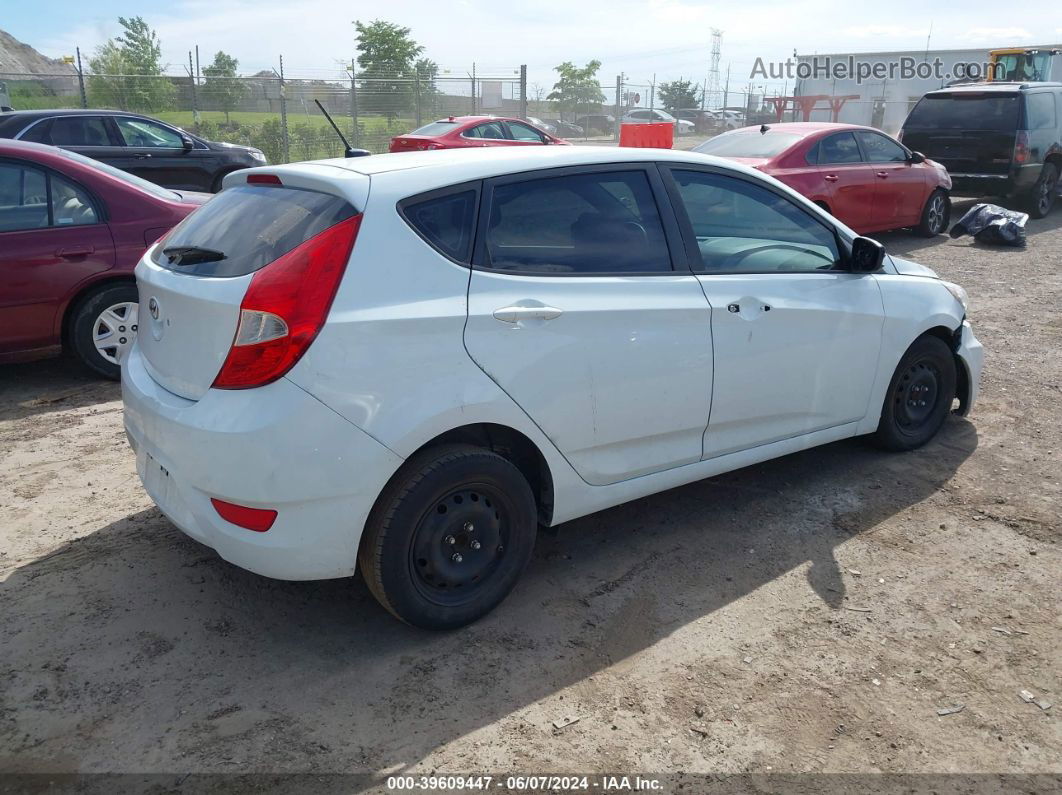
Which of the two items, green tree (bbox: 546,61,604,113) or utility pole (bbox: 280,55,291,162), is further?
green tree (bbox: 546,61,604,113)

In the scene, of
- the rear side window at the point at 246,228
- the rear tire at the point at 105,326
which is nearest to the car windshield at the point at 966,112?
the rear tire at the point at 105,326

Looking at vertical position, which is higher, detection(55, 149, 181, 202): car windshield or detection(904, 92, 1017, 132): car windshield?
detection(904, 92, 1017, 132): car windshield

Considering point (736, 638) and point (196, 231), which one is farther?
point (196, 231)

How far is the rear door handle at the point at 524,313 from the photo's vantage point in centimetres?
313

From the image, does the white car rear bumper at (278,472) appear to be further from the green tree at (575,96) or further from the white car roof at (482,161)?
the green tree at (575,96)

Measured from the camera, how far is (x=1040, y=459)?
489 cm

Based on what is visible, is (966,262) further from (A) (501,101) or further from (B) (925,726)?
(A) (501,101)

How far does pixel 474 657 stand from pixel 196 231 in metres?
1.95

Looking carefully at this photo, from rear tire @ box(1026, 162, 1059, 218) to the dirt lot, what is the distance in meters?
11.7

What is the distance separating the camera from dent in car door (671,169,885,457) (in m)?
3.83

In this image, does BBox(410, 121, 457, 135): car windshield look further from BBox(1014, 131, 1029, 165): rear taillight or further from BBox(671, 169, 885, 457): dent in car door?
BBox(671, 169, 885, 457): dent in car door

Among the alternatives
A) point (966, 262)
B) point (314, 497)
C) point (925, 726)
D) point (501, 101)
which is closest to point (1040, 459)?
point (925, 726)

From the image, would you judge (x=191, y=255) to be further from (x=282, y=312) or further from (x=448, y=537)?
(x=448, y=537)

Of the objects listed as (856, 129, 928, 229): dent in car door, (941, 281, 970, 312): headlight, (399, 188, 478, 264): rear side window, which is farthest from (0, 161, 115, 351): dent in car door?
(856, 129, 928, 229): dent in car door
